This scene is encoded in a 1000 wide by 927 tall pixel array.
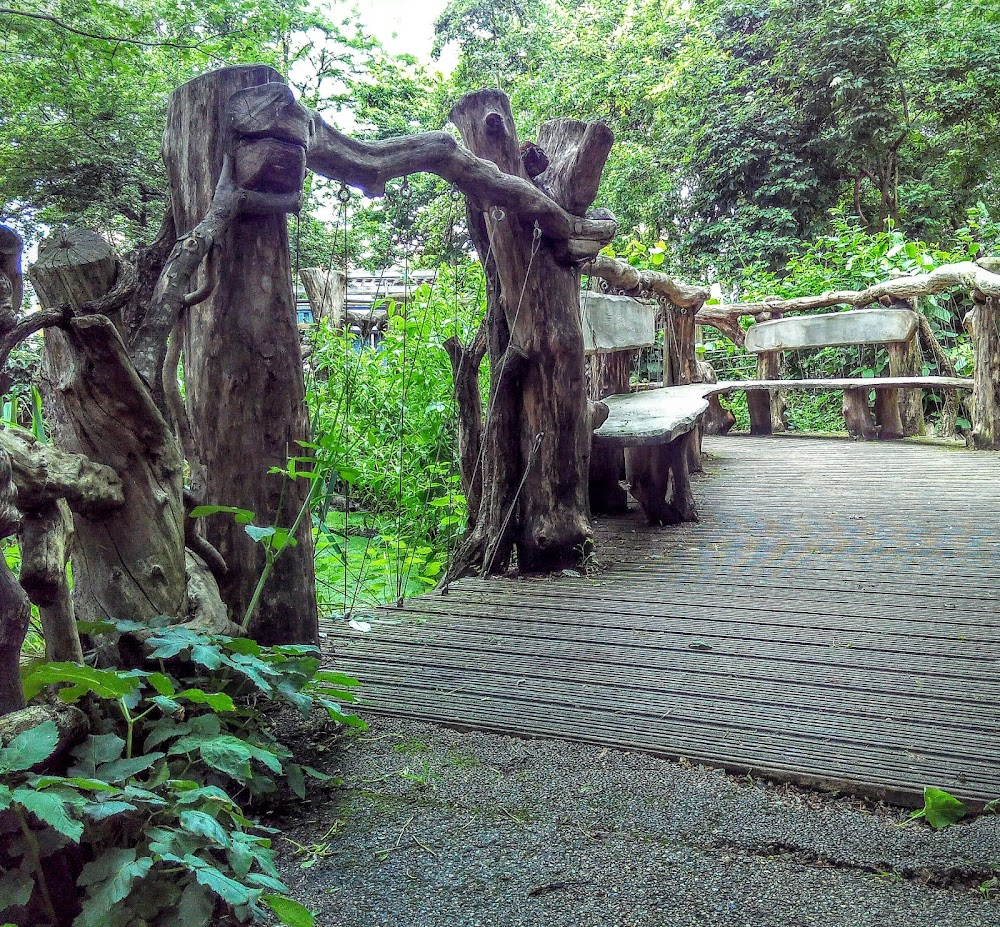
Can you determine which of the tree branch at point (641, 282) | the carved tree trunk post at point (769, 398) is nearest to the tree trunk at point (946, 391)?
the carved tree trunk post at point (769, 398)

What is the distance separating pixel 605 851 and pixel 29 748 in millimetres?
984

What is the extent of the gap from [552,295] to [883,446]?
451cm

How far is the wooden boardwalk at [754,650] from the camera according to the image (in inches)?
80.7

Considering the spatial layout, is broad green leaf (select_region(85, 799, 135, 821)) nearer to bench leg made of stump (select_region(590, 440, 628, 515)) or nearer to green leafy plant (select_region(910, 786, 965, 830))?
green leafy plant (select_region(910, 786, 965, 830))

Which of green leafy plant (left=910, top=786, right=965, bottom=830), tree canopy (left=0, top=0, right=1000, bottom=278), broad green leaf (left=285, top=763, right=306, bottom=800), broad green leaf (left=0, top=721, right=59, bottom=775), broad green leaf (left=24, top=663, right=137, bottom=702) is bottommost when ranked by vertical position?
green leafy plant (left=910, top=786, right=965, bottom=830)

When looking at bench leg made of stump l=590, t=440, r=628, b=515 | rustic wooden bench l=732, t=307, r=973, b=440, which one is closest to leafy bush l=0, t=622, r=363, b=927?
bench leg made of stump l=590, t=440, r=628, b=515

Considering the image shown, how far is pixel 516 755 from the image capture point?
80.1 inches

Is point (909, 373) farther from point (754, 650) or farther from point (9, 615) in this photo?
point (9, 615)

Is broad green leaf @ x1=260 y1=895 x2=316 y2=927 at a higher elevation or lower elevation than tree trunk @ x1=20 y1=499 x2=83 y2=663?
lower

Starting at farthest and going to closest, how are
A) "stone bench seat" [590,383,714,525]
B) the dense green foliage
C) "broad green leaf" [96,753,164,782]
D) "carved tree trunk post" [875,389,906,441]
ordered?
the dense green foliage → "carved tree trunk post" [875,389,906,441] → "stone bench seat" [590,383,714,525] → "broad green leaf" [96,753,164,782]

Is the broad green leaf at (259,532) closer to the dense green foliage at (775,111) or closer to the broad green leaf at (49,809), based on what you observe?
the broad green leaf at (49,809)

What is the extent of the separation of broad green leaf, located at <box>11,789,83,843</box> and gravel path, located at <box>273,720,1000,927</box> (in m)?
0.48

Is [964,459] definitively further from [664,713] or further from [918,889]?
[918,889]

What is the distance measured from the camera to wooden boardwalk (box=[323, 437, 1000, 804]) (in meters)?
2.05
